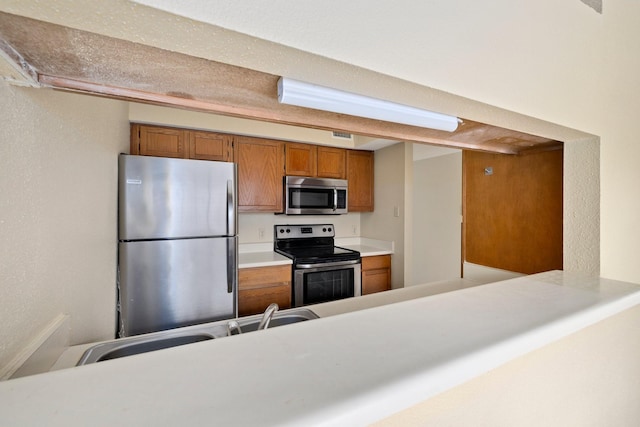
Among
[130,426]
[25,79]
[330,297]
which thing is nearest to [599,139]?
[130,426]

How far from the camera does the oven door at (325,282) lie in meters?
2.40

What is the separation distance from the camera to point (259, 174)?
2.61 meters

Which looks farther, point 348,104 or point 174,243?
point 174,243

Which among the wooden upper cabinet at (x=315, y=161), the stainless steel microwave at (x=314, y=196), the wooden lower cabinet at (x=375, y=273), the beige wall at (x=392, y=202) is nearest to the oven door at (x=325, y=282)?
the wooden lower cabinet at (x=375, y=273)

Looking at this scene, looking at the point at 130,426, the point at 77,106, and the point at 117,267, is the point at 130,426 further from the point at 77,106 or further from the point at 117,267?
the point at 117,267

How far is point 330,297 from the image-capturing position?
8.25 feet

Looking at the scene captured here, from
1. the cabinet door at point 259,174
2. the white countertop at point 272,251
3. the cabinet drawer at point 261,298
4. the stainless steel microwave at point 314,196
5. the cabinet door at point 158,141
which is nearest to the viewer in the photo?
the cabinet door at point 158,141

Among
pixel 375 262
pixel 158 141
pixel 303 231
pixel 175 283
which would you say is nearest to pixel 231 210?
pixel 175 283

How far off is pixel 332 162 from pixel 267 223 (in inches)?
41.1

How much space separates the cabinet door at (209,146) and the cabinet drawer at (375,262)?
1788mm

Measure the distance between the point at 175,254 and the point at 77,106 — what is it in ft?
3.70

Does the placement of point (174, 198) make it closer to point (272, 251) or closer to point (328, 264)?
point (272, 251)

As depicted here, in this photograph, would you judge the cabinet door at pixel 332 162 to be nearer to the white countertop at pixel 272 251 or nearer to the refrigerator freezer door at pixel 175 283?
the white countertop at pixel 272 251

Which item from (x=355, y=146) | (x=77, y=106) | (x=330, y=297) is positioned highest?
(x=355, y=146)
